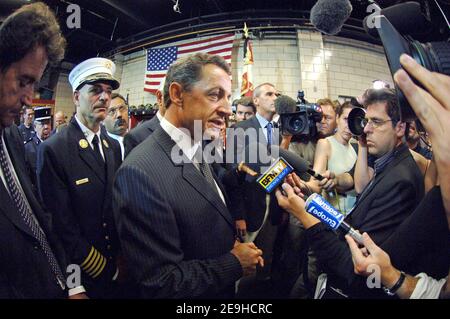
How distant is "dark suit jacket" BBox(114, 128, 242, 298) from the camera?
3.35ft

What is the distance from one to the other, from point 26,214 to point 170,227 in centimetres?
58

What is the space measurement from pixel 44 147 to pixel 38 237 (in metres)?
0.67

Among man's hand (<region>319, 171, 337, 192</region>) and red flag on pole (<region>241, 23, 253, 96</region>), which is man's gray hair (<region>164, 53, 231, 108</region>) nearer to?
man's hand (<region>319, 171, 337, 192</region>)

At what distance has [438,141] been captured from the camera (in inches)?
25.9

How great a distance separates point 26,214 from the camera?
1.09m

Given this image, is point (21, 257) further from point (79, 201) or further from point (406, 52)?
point (406, 52)

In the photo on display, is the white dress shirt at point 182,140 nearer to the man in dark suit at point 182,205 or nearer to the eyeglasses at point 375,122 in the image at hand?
the man in dark suit at point 182,205

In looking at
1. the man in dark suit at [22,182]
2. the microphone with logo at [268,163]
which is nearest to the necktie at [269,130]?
the microphone with logo at [268,163]

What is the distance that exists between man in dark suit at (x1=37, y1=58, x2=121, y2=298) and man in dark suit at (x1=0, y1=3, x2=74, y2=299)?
253 mm

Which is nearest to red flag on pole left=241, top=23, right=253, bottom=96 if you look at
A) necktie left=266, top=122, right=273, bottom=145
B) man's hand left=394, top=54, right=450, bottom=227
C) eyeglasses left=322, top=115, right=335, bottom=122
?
eyeglasses left=322, top=115, right=335, bottom=122

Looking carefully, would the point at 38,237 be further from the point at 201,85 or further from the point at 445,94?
the point at 445,94

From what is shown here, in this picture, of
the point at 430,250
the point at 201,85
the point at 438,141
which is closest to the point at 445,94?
the point at 438,141

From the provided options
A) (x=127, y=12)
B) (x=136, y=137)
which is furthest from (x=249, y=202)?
(x=127, y=12)

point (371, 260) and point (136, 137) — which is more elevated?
point (136, 137)
